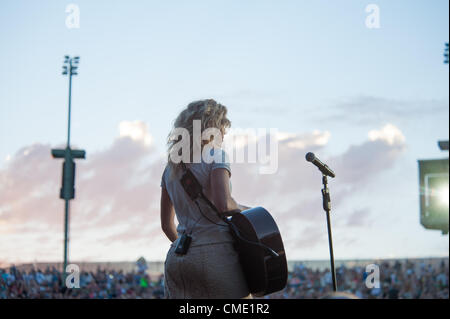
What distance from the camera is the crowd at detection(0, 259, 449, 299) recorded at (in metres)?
16.2

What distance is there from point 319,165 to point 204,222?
1227mm

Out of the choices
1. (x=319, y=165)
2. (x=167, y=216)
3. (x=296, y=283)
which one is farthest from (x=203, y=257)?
(x=296, y=283)

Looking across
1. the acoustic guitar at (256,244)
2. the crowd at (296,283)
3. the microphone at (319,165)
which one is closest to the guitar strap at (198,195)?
→ the acoustic guitar at (256,244)

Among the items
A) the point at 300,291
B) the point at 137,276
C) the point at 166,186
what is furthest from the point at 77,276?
the point at 166,186

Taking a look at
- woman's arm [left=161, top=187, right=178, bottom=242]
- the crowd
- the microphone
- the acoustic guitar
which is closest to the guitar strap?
the acoustic guitar

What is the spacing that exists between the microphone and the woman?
0.84m

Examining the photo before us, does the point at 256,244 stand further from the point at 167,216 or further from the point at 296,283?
the point at 296,283

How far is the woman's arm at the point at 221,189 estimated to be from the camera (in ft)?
10.9

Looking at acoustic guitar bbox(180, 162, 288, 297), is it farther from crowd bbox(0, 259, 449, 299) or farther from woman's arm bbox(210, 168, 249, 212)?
crowd bbox(0, 259, 449, 299)

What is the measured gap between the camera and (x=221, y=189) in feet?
10.9

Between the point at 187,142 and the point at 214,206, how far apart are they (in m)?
0.39

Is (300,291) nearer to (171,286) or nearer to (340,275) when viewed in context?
(340,275)

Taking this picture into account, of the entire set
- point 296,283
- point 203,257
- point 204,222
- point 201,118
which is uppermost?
point 201,118

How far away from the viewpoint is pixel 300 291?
1891cm
